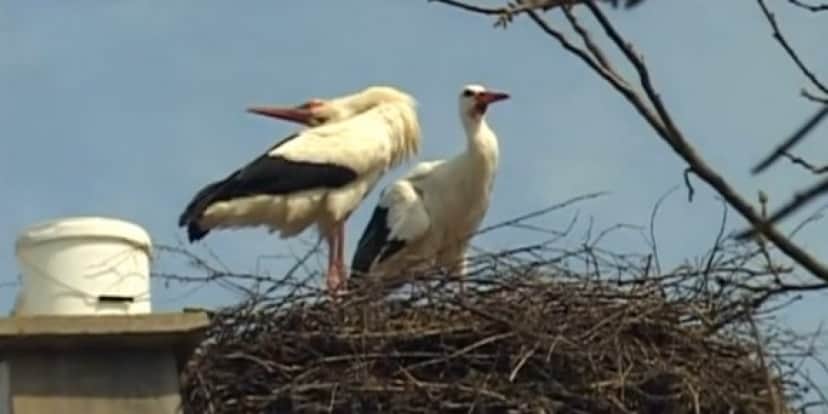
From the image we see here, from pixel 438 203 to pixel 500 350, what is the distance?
2846mm

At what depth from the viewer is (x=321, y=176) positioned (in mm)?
8586

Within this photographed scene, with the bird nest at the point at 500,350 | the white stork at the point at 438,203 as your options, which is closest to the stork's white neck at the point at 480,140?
the white stork at the point at 438,203

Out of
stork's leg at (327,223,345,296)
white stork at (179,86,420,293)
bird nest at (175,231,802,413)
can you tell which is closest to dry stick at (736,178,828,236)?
bird nest at (175,231,802,413)

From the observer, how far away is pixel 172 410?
453 cm

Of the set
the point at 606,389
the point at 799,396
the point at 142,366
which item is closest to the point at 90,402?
the point at 142,366

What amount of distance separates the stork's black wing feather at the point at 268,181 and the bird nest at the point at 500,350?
2281 millimetres

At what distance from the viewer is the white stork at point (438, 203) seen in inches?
328

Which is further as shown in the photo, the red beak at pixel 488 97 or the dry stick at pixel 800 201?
the red beak at pixel 488 97

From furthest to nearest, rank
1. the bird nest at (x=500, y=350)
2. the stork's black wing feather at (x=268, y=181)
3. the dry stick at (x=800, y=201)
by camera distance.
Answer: the stork's black wing feather at (x=268, y=181), the bird nest at (x=500, y=350), the dry stick at (x=800, y=201)

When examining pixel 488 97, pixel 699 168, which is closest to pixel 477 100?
pixel 488 97

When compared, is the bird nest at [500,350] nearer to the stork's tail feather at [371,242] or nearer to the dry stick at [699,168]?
the stork's tail feather at [371,242]

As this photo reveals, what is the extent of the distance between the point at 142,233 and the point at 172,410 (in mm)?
445

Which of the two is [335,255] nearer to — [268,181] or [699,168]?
[268,181]

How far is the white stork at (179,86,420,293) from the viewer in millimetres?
8203
